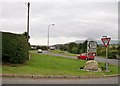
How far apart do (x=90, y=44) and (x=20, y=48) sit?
1379 cm

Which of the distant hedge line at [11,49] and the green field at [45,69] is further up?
the distant hedge line at [11,49]

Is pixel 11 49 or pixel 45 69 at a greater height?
pixel 11 49

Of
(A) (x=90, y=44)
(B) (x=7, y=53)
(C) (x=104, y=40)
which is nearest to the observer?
(B) (x=7, y=53)

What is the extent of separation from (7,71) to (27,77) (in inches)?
74.3

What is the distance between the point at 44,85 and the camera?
14391 millimetres

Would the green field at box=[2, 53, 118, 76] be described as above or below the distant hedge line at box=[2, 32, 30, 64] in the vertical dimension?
below

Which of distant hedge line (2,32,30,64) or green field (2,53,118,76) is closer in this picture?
green field (2,53,118,76)

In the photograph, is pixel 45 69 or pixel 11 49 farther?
pixel 11 49

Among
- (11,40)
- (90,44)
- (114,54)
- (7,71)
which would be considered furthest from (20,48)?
(114,54)

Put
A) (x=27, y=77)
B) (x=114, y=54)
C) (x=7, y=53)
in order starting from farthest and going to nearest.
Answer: (x=114, y=54) → (x=7, y=53) → (x=27, y=77)

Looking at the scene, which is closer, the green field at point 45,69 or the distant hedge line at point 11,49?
the green field at point 45,69

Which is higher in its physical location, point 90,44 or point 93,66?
point 90,44

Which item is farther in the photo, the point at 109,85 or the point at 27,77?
the point at 27,77

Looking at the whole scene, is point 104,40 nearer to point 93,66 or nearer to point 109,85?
point 93,66
